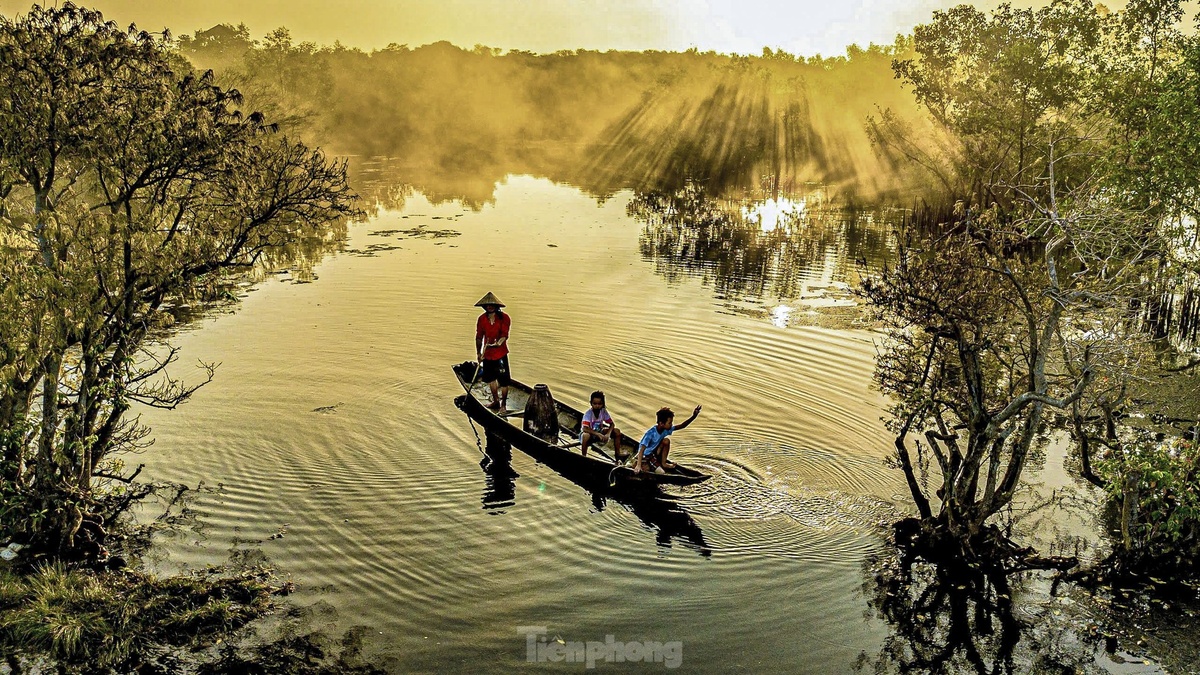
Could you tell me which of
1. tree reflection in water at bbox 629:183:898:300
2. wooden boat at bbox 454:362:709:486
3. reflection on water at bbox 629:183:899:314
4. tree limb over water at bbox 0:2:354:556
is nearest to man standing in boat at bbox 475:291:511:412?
wooden boat at bbox 454:362:709:486

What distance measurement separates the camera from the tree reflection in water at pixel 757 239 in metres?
29.9

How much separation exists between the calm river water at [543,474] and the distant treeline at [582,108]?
2347 cm

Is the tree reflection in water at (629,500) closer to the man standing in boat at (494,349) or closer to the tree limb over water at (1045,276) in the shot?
the man standing in boat at (494,349)

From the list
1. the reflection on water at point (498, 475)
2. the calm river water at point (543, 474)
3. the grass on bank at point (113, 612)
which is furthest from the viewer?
the reflection on water at point (498, 475)

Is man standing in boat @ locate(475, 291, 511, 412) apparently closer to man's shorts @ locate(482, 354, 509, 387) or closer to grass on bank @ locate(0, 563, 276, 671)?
man's shorts @ locate(482, 354, 509, 387)

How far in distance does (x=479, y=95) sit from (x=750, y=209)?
231ft

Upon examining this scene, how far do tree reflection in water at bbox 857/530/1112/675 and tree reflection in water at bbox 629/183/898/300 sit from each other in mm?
16185

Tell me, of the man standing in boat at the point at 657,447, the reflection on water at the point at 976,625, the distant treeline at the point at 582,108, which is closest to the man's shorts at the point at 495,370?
the man standing in boat at the point at 657,447

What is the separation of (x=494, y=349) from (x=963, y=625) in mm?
9869

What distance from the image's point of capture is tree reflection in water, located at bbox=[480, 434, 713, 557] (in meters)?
12.2

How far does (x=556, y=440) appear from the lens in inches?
584

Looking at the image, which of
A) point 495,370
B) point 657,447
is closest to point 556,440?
point 657,447

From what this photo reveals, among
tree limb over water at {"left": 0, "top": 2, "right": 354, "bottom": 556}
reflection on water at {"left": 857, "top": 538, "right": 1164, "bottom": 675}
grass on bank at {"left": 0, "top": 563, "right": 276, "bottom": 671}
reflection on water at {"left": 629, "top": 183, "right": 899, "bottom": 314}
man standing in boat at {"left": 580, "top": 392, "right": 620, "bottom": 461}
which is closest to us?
grass on bank at {"left": 0, "top": 563, "right": 276, "bottom": 671}

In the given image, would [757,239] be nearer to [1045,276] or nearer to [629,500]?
[1045,276]
